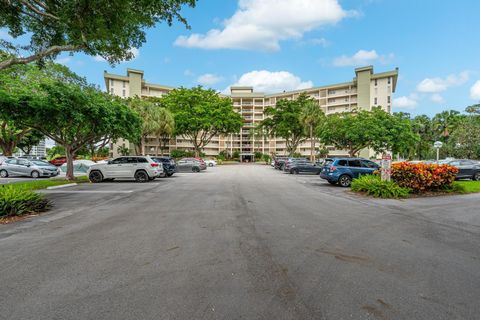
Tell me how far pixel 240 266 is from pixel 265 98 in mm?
90323

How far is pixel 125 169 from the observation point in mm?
17797

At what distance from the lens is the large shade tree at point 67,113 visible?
47.1 ft

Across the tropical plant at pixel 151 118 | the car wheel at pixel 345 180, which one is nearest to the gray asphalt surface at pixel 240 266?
the car wheel at pixel 345 180

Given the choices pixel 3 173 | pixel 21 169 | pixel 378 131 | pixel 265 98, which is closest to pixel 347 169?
pixel 378 131

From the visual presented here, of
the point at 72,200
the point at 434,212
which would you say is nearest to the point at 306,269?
the point at 434,212

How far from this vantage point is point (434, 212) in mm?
8250

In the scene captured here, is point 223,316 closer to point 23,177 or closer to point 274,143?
point 23,177

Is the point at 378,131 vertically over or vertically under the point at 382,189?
over

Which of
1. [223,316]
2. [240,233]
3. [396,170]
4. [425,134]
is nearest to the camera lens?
[223,316]

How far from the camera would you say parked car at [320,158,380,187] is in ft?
51.4

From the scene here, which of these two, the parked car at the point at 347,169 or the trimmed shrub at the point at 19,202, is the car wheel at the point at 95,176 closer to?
the trimmed shrub at the point at 19,202

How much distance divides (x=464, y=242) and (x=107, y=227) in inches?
296

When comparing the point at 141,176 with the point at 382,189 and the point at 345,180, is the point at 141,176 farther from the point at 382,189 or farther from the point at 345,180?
the point at 382,189

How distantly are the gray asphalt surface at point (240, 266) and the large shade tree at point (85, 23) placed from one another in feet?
19.5
